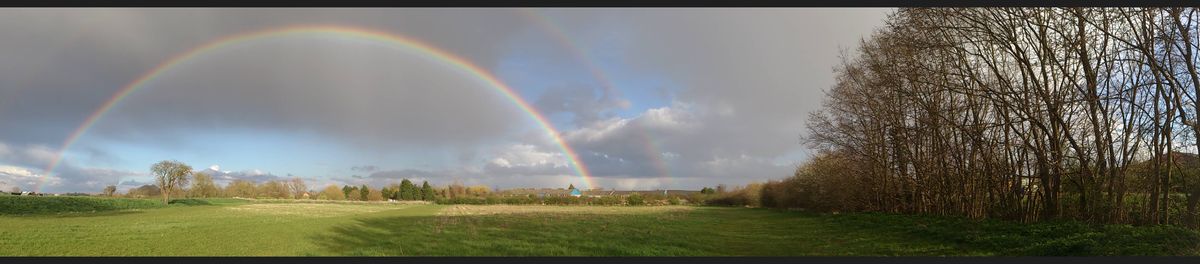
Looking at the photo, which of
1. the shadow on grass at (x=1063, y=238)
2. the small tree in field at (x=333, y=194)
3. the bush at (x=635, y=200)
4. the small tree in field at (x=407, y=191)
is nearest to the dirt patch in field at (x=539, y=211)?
the bush at (x=635, y=200)

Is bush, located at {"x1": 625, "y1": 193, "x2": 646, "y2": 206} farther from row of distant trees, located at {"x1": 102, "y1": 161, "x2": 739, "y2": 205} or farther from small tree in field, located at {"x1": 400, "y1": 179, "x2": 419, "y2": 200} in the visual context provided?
small tree in field, located at {"x1": 400, "y1": 179, "x2": 419, "y2": 200}

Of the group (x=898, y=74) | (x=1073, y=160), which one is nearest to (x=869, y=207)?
(x=898, y=74)

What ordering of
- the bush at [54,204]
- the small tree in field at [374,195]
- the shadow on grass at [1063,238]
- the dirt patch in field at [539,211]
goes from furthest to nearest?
the small tree in field at [374,195] → the dirt patch in field at [539,211] → the bush at [54,204] → the shadow on grass at [1063,238]

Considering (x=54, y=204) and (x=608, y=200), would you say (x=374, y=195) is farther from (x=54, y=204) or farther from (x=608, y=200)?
(x=54, y=204)

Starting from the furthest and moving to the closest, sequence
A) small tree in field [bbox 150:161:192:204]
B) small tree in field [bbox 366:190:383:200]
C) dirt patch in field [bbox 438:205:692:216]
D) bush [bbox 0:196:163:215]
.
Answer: small tree in field [bbox 366:190:383:200] < small tree in field [bbox 150:161:192:204] < dirt patch in field [bbox 438:205:692:216] < bush [bbox 0:196:163:215]

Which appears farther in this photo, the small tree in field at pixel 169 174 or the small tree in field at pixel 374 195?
the small tree in field at pixel 374 195

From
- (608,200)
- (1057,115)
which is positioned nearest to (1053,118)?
(1057,115)

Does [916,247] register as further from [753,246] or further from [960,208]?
[960,208]

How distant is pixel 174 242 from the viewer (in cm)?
2077

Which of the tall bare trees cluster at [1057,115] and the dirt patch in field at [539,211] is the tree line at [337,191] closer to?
the dirt patch in field at [539,211]

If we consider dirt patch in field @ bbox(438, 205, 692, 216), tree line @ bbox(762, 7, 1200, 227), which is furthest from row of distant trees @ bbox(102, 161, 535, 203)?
tree line @ bbox(762, 7, 1200, 227)

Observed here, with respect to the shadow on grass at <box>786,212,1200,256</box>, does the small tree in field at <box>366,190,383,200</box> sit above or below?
below

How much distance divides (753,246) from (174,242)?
19.9 m

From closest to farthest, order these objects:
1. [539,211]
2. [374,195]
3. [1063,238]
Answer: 1. [1063,238]
2. [539,211]
3. [374,195]
